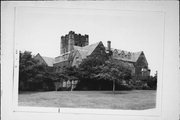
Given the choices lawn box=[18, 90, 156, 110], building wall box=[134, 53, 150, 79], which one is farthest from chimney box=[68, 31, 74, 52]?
building wall box=[134, 53, 150, 79]

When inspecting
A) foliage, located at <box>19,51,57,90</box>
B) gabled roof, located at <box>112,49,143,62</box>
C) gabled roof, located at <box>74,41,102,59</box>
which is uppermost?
gabled roof, located at <box>74,41,102,59</box>

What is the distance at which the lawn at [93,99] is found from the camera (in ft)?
5.76

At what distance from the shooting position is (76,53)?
178 cm

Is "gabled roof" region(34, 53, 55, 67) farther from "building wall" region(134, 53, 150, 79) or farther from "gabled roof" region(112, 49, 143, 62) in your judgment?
"building wall" region(134, 53, 150, 79)

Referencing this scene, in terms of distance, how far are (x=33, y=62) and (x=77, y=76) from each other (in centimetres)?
40

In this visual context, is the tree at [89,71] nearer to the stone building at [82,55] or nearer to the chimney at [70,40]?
the stone building at [82,55]

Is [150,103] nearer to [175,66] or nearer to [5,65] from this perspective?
[175,66]

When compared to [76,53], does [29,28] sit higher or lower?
higher

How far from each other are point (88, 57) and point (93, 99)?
0.37m

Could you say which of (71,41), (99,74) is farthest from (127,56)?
(71,41)

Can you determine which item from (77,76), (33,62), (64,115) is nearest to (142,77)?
(77,76)

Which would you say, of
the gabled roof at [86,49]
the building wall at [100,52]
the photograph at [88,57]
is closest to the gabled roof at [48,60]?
the photograph at [88,57]

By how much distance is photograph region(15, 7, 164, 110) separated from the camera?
176 centimetres

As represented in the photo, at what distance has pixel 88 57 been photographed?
5.87 feet
